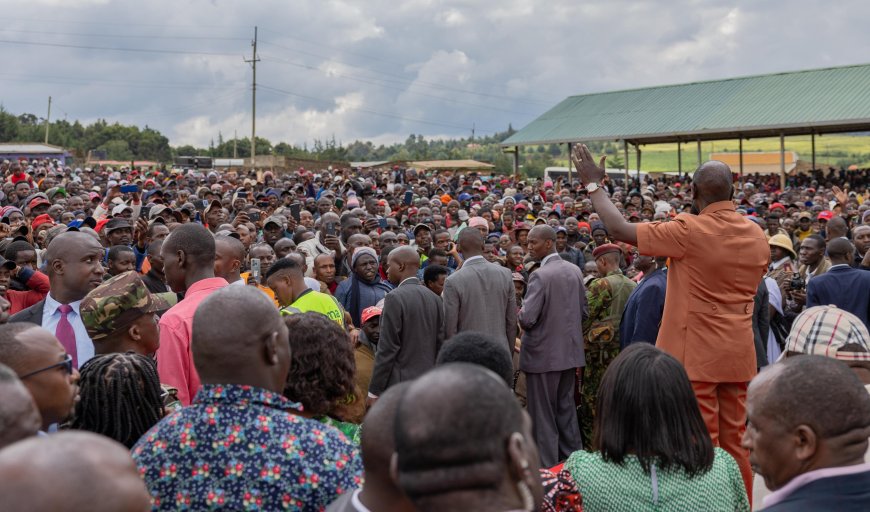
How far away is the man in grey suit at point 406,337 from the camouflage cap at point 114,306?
Result: 2.41 meters

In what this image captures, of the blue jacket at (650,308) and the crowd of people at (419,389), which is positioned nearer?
the crowd of people at (419,389)

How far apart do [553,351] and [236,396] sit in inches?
190

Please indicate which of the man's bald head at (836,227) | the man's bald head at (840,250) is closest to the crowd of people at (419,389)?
the man's bald head at (840,250)

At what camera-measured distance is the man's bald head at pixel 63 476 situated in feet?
5.34

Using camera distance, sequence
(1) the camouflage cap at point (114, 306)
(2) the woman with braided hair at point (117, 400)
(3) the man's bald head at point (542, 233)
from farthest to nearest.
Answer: (3) the man's bald head at point (542, 233)
(1) the camouflage cap at point (114, 306)
(2) the woman with braided hair at point (117, 400)

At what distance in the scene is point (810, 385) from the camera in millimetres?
2340

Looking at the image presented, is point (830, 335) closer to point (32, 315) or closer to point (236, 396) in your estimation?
point (236, 396)

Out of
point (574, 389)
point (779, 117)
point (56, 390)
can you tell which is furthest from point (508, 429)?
point (779, 117)

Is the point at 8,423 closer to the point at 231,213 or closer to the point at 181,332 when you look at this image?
the point at 181,332

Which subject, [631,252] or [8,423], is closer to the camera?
[8,423]

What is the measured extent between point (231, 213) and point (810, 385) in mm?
13988

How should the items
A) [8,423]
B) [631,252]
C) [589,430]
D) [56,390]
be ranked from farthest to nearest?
1. [631,252]
2. [589,430]
3. [56,390]
4. [8,423]

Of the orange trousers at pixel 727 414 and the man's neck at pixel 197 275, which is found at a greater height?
the man's neck at pixel 197 275

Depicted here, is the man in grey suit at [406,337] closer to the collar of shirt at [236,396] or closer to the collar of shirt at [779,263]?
the collar of shirt at [236,396]
